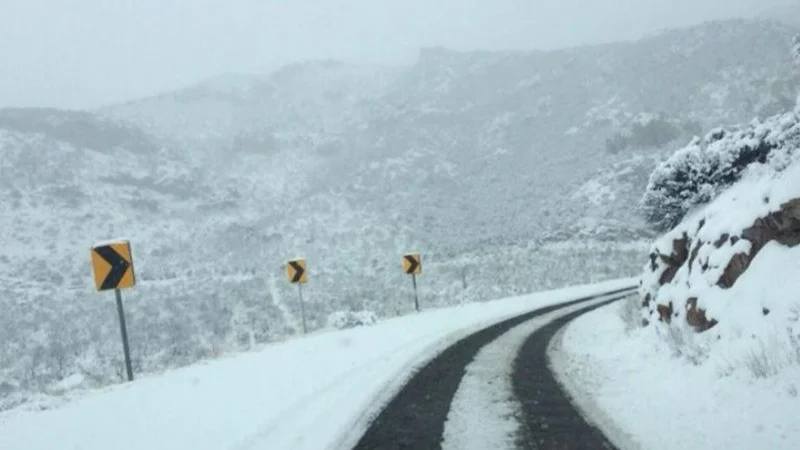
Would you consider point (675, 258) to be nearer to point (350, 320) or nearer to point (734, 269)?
point (734, 269)

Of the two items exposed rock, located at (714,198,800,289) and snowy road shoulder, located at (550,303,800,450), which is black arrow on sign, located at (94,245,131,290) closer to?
snowy road shoulder, located at (550,303,800,450)

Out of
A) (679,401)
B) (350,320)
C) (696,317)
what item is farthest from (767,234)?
(350,320)

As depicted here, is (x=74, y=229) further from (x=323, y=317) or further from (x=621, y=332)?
(x=621, y=332)

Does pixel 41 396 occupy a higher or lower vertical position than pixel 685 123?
lower

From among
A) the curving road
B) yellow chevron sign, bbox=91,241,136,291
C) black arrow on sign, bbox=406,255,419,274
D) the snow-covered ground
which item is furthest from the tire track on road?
black arrow on sign, bbox=406,255,419,274

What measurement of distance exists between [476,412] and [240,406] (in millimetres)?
2991

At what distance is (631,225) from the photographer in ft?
177

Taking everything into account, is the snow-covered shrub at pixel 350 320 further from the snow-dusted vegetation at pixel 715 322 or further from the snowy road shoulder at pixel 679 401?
the snowy road shoulder at pixel 679 401

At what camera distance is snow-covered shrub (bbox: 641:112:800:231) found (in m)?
10.1

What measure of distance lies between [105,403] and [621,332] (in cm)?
992

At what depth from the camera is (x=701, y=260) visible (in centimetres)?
934

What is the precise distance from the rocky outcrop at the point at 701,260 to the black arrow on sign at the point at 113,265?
9.29 meters

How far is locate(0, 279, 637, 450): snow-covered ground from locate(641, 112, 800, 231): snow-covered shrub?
561 cm

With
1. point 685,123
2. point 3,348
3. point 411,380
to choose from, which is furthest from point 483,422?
point 685,123
